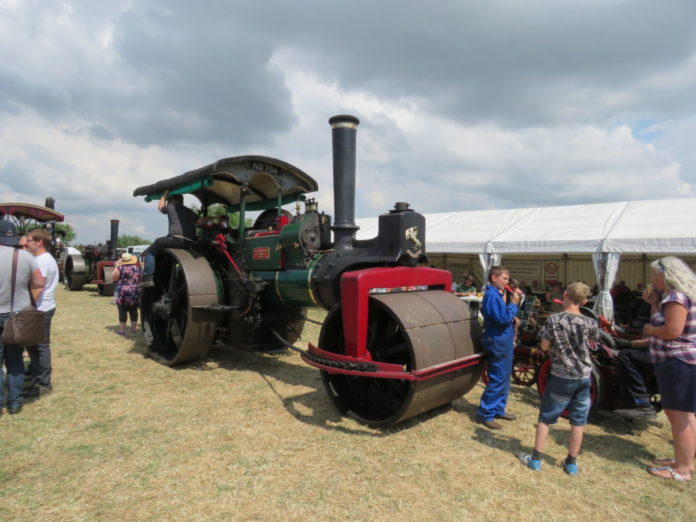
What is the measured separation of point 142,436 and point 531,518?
105 inches

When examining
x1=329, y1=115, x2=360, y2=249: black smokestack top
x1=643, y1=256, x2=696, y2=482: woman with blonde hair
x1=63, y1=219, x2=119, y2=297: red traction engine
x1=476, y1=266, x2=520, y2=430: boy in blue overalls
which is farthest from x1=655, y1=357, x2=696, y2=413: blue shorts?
x1=63, y1=219, x2=119, y2=297: red traction engine

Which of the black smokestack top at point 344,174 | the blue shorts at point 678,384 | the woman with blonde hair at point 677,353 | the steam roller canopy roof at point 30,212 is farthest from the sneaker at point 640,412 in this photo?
the steam roller canopy roof at point 30,212

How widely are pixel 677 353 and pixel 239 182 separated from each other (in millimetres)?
4508

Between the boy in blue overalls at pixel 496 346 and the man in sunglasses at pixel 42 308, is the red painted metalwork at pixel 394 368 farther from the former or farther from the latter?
the man in sunglasses at pixel 42 308

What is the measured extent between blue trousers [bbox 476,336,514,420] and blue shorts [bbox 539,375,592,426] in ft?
2.03

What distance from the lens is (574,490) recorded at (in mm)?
2682

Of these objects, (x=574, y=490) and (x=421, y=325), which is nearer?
(x=574, y=490)

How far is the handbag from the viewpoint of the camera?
3.54 metres

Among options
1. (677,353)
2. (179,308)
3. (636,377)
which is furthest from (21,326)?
(636,377)

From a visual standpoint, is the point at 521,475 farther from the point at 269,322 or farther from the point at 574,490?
the point at 269,322

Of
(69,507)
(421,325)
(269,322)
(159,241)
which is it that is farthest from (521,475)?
(159,241)

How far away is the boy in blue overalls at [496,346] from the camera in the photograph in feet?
11.6

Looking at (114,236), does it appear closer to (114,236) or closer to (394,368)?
(114,236)

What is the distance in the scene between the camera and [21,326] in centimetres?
358
